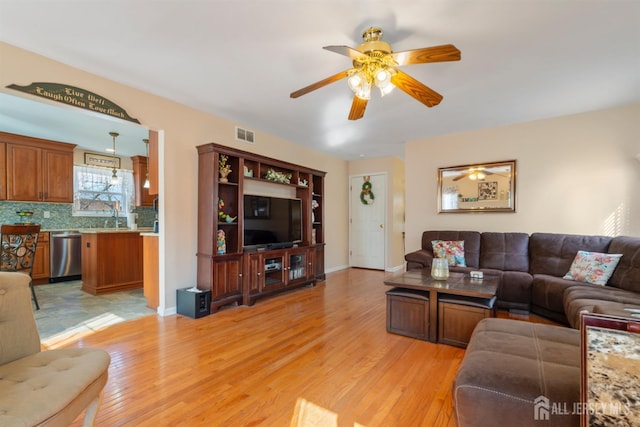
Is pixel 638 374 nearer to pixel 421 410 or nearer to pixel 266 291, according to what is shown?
pixel 421 410

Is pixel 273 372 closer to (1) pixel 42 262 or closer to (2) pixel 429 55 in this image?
(2) pixel 429 55

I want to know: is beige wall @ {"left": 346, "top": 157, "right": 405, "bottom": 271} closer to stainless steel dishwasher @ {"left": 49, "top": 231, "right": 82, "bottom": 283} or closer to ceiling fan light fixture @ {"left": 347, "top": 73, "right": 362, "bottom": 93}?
ceiling fan light fixture @ {"left": 347, "top": 73, "right": 362, "bottom": 93}

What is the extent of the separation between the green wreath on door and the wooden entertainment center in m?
1.86

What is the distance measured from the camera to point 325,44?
2205mm

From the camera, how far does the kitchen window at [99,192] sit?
5.37m

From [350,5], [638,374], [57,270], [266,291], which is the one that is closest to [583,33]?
[350,5]

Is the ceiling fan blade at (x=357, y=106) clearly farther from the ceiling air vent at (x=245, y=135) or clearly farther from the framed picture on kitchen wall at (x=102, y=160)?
the framed picture on kitchen wall at (x=102, y=160)

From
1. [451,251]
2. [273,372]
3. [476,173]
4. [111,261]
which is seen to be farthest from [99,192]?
[476,173]

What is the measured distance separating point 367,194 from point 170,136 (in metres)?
4.08

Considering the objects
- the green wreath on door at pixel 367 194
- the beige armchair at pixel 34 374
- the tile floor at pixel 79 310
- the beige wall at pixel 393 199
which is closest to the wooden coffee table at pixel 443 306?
the beige armchair at pixel 34 374

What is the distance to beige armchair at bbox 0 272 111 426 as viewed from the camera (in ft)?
3.36

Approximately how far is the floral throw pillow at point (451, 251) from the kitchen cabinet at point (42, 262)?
6.13 meters

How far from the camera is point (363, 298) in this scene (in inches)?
155

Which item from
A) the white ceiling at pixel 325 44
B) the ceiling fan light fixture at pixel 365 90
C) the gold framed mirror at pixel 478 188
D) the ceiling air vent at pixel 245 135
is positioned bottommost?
the gold framed mirror at pixel 478 188
